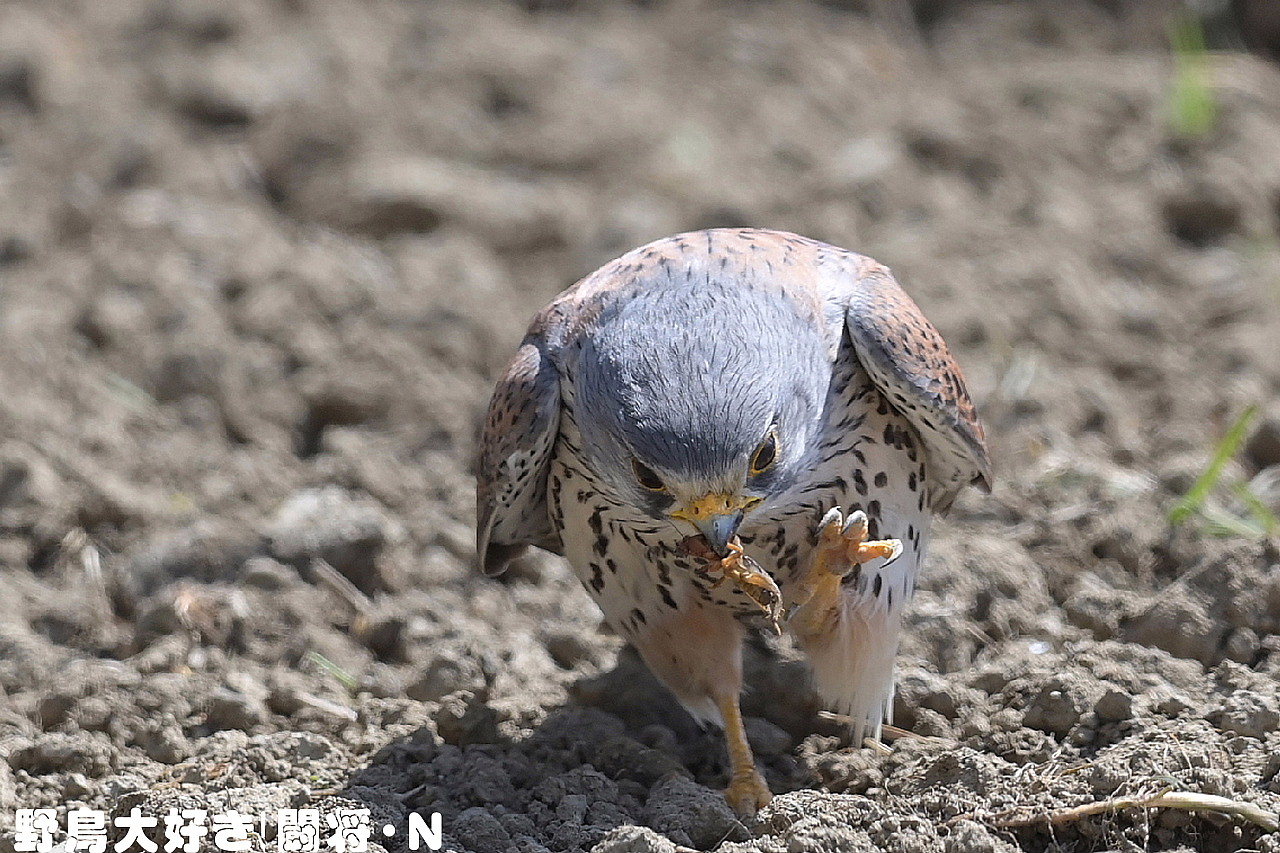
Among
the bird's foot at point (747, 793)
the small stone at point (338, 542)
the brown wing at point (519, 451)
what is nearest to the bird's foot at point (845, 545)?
the bird's foot at point (747, 793)

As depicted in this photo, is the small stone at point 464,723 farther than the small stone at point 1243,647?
Yes

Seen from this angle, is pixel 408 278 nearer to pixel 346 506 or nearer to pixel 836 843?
pixel 346 506

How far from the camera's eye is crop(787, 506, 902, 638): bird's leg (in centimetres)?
454

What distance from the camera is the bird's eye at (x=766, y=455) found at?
13.7 feet

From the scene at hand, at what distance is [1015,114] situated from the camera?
8828mm

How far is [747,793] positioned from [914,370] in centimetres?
126

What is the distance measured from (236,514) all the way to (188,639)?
0.85m

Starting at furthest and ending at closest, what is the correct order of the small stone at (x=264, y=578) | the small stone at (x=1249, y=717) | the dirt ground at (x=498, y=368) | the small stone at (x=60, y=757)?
the small stone at (x=264, y=578) → the small stone at (x=60, y=757) → the dirt ground at (x=498, y=368) → the small stone at (x=1249, y=717)

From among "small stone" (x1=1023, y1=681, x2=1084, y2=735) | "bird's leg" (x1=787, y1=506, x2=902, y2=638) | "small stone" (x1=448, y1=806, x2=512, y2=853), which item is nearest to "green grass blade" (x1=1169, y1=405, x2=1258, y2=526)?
"small stone" (x1=1023, y1=681, x2=1084, y2=735)

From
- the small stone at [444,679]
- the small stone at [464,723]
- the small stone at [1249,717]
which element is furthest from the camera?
the small stone at [444,679]

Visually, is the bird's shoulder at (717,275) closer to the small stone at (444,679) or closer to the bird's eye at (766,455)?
the bird's eye at (766,455)

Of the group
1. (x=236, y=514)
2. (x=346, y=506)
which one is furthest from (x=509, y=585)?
(x=236, y=514)

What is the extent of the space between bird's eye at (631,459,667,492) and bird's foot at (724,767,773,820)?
110cm

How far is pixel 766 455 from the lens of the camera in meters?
4.22
